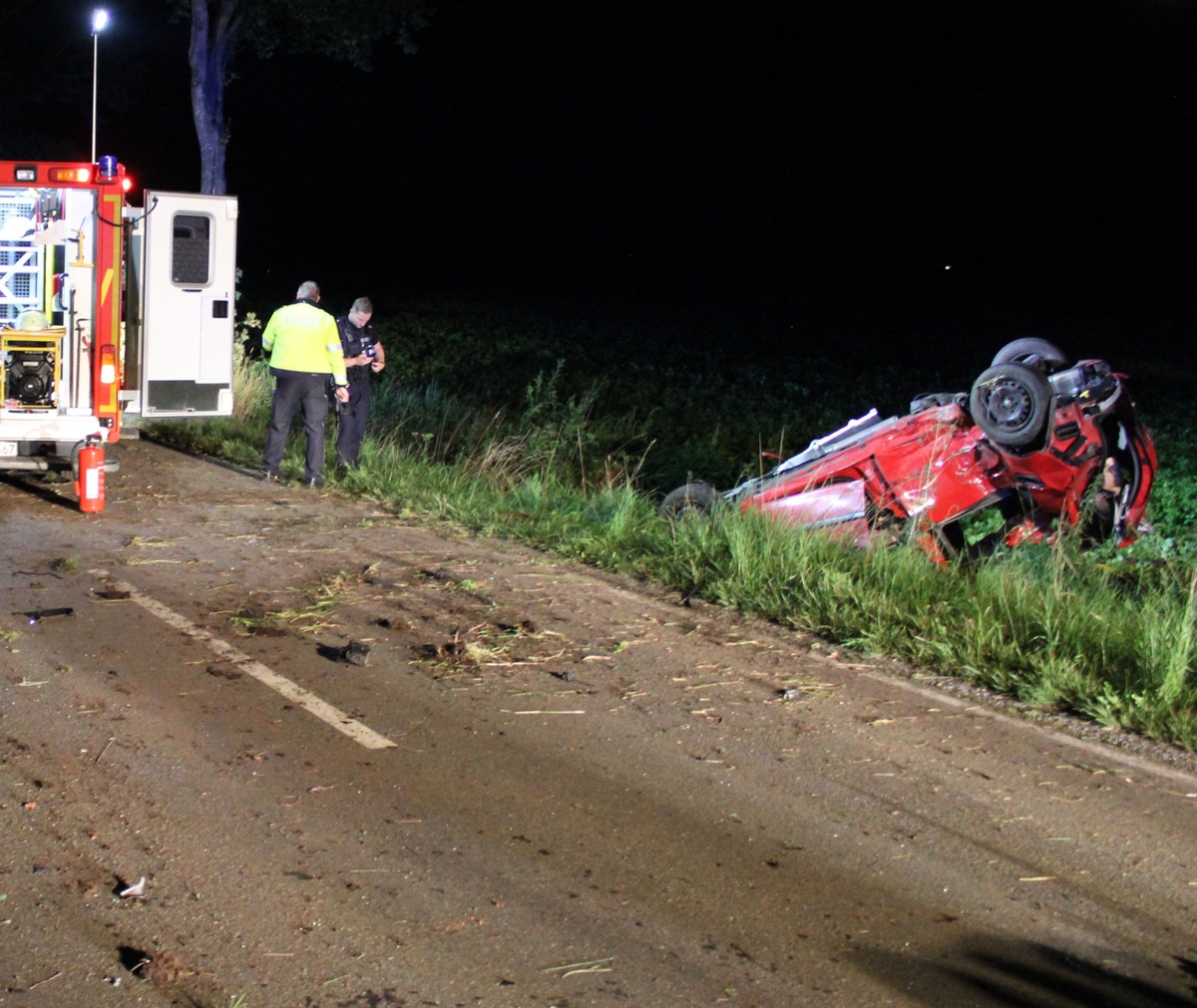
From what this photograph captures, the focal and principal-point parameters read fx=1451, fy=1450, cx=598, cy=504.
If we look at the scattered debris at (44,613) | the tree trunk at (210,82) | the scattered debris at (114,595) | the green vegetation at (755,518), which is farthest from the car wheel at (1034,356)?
the tree trunk at (210,82)

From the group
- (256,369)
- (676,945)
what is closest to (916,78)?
(256,369)

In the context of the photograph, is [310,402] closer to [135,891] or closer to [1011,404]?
[1011,404]

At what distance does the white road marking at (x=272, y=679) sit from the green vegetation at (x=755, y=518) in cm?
271

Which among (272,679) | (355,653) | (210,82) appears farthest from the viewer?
(210,82)

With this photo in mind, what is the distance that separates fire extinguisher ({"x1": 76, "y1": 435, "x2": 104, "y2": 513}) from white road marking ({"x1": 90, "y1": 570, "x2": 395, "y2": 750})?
2.31 m

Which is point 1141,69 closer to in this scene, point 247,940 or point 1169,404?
point 1169,404

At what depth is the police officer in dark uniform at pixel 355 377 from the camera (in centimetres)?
1255

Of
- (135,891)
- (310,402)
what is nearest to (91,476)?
(310,402)

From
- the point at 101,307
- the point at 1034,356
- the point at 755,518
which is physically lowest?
the point at 755,518

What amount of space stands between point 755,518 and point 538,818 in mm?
4112

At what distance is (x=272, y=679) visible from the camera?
22.2 ft

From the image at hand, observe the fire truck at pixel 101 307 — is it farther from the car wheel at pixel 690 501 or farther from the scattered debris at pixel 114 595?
the car wheel at pixel 690 501

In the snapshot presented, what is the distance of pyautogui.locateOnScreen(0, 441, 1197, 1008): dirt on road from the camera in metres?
4.18

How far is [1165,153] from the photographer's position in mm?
32312
